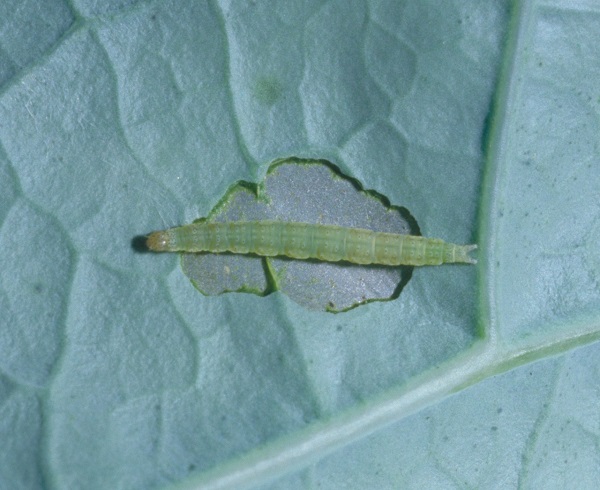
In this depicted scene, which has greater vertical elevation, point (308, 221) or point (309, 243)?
point (308, 221)

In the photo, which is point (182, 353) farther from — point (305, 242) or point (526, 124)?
point (526, 124)

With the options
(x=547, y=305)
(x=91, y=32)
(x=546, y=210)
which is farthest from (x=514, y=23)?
(x=91, y=32)
